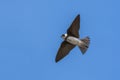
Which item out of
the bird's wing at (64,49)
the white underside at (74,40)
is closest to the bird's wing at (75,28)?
the white underside at (74,40)

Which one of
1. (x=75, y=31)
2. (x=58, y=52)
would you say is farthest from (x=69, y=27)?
(x=58, y=52)

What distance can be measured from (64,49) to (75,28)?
1301 millimetres

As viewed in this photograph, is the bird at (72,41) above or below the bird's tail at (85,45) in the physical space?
above

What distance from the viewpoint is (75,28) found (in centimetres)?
1748

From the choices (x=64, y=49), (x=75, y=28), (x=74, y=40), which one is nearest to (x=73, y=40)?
(x=74, y=40)

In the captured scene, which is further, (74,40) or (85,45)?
(74,40)

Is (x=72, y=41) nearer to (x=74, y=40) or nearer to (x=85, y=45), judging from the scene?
(x=74, y=40)

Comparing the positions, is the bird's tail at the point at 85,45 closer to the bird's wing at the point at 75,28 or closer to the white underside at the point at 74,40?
the white underside at the point at 74,40

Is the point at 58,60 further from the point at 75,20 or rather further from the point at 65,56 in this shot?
the point at 75,20

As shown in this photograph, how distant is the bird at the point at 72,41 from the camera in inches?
671

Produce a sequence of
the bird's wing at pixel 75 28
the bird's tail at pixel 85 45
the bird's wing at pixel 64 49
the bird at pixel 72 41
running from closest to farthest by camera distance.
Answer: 1. the bird's tail at pixel 85 45
2. the bird at pixel 72 41
3. the bird's wing at pixel 75 28
4. the bird's wing at pixel 64 49

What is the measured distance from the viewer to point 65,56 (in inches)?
713

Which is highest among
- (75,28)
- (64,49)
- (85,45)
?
(75,28)

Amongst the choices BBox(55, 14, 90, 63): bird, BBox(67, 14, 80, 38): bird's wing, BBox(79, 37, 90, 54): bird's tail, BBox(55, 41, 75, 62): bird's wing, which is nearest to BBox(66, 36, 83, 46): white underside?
BBox(55, 14, 90, 63): bird
